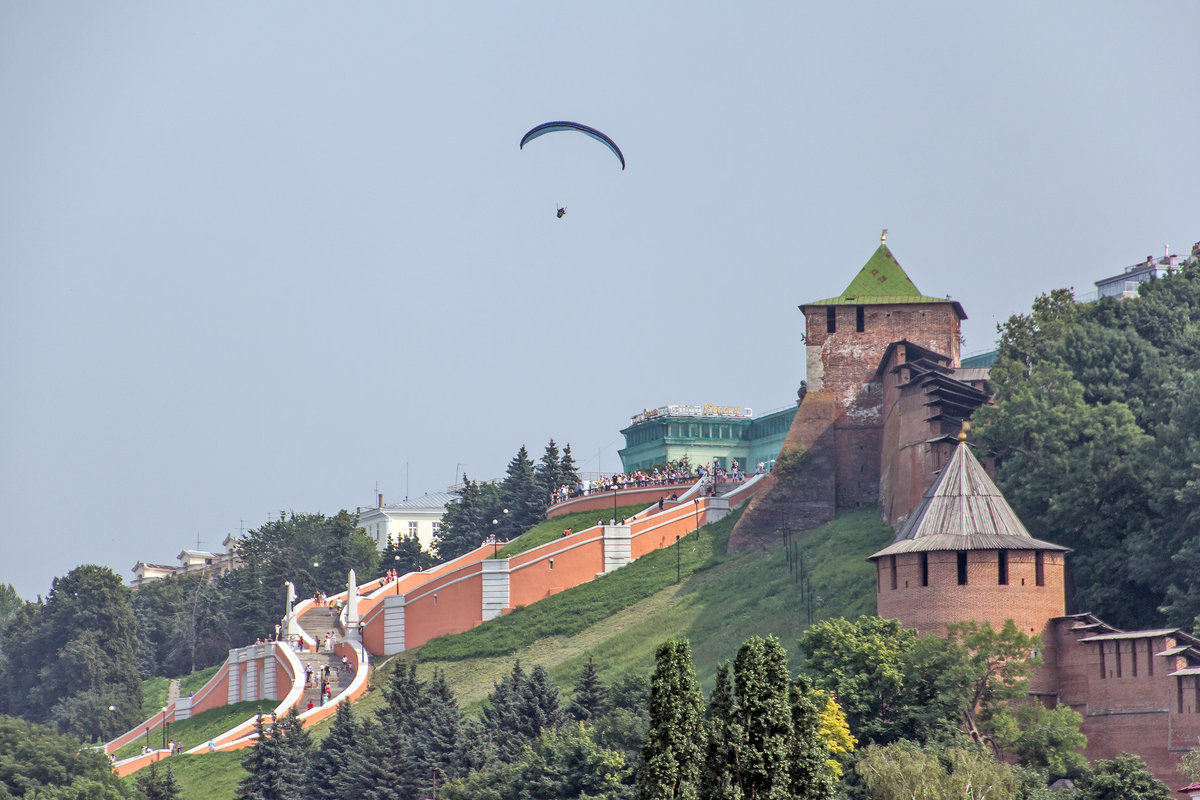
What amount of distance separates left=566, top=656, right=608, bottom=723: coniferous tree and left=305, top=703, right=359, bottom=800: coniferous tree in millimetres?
6082

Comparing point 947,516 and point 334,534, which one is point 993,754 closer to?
point 947,516

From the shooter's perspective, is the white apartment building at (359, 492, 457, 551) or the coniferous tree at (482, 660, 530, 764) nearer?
the coniferous tree at (482, 660, 530, 764)

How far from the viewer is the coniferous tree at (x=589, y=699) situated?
162 ft

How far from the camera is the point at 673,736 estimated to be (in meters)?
26.8

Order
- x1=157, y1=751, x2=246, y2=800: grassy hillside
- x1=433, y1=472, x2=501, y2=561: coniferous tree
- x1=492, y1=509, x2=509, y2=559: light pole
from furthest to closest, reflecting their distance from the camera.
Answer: x1=433, y1=472, x2=501, y2=561: coniferous tree
x1=492, y1=509, x2=509, y2=559: light pole
x1=157, y1=751, x2=246, y2=800: grassy hillside

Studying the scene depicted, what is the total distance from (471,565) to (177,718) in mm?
14086

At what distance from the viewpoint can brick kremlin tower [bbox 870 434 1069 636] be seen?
42.9m

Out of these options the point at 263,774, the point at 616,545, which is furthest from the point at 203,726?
the point at 263,774

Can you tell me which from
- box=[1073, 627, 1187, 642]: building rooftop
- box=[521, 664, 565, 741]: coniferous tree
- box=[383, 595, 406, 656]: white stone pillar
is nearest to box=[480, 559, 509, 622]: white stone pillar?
box=[383, 595, 406, 656]: white stone pillar

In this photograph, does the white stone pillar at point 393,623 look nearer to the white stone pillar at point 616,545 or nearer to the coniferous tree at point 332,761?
the white stone pillar at point 616,545

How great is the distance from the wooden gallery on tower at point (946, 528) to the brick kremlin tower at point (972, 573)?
0.10 feet

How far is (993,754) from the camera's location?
40406 millimetres

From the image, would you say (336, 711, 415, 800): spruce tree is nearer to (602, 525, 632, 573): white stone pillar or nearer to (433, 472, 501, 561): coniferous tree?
(602, 525, 632, 573): white stone pillar

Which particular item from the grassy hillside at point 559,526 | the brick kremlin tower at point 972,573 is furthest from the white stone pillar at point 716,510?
the brick kremlin tower at point 972,573
